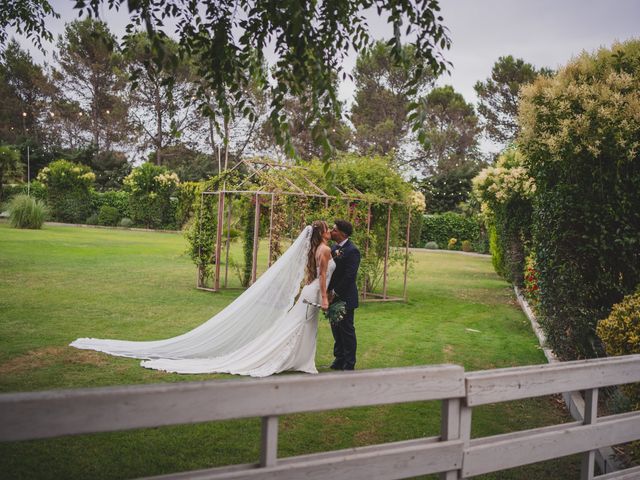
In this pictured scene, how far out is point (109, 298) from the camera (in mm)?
11828

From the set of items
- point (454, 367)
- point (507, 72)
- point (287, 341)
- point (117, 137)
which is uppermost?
point (507, 72)

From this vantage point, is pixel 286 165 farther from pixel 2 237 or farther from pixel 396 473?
pixel 2 237

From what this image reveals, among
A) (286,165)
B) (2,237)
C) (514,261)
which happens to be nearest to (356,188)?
(286,165)

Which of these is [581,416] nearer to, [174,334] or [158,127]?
[174,334]

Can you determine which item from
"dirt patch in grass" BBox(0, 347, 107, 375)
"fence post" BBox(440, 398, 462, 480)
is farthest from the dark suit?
"fence post" BBox(440, 398, 462, 480)

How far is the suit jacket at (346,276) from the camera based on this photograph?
7.49m

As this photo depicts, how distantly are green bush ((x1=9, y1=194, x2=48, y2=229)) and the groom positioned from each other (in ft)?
86.0

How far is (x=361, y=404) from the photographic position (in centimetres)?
237

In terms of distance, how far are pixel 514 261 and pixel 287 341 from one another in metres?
10.8

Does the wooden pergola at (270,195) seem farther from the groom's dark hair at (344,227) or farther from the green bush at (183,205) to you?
the green bush at (183,205)

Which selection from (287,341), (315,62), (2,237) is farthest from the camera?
(2,237)

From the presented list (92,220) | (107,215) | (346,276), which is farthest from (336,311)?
(92,220)

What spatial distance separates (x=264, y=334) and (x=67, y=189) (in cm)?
3688

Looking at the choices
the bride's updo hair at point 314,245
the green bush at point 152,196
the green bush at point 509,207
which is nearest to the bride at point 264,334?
the bride's updo hair at point 314,245
